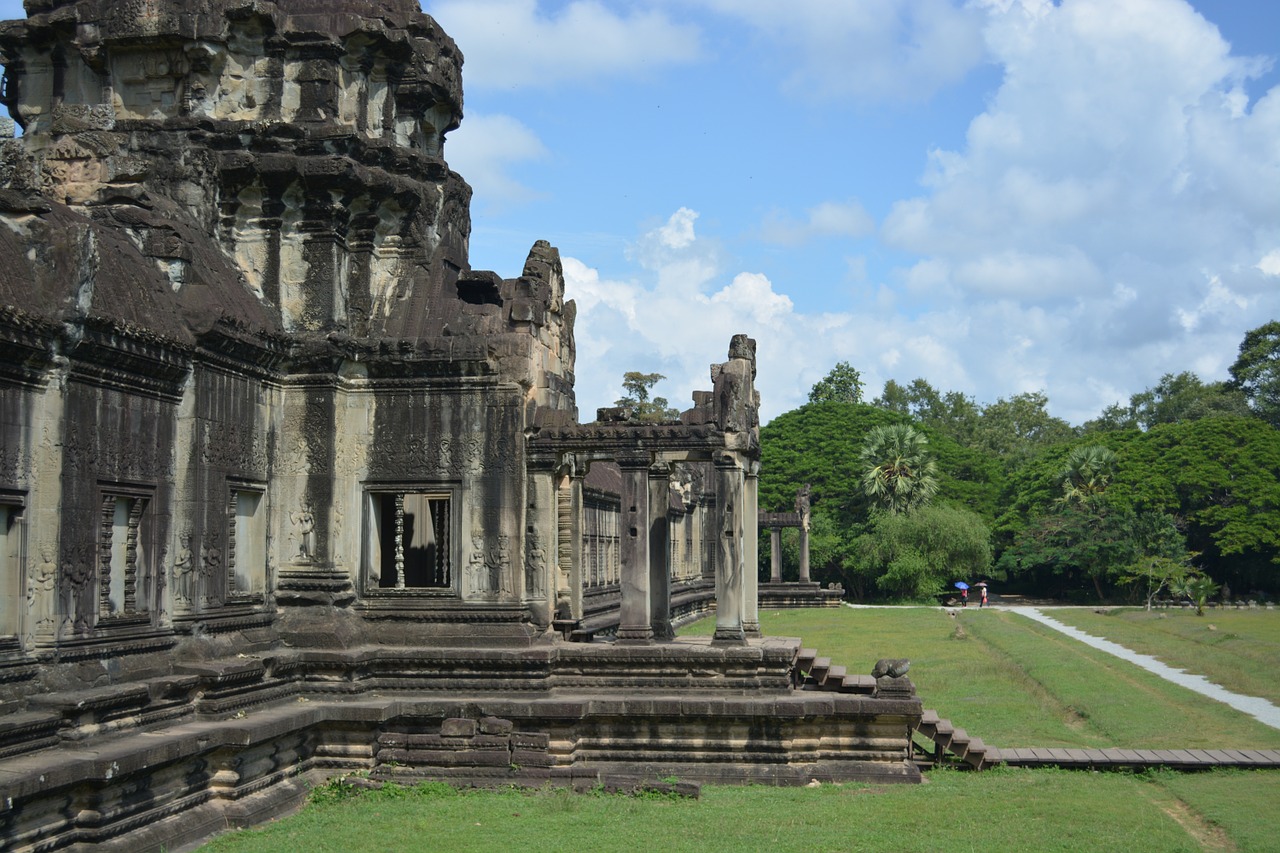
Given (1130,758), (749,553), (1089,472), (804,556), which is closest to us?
(1130,758)

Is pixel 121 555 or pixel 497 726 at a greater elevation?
pixel 121 555

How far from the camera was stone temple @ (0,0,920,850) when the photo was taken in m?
12.4

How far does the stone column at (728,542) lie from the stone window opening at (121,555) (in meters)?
5.91

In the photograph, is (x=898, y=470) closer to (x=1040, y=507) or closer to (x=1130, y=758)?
(x=1040, y=507)

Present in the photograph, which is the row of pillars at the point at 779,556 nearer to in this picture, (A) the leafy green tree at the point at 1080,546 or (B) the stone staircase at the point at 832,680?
(A) the leafy green tree at the point at 1080,546

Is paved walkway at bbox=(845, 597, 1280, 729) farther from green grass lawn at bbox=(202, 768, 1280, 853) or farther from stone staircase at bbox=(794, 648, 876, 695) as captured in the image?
stone staircase at bbox=(794, 648, 876, 695)

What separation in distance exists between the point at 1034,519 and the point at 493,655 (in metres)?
46.7

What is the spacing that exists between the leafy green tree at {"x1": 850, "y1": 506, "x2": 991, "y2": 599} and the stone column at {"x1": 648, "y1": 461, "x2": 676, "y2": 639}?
1480 inches

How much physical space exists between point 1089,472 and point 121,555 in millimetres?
50768

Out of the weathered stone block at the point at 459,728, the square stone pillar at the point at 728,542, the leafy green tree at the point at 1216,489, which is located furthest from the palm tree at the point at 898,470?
the weathered stone block at the point at 459,728

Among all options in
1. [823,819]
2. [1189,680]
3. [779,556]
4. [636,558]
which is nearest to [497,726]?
[636,558]

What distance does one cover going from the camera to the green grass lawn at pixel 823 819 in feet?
35.9

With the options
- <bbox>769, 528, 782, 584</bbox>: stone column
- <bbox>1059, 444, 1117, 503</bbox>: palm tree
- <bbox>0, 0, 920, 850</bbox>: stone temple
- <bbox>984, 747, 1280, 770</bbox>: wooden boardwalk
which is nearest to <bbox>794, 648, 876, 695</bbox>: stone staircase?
<bbox>0, 0, 920, 850</bbox>: stone temple

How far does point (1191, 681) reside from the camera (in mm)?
23938
